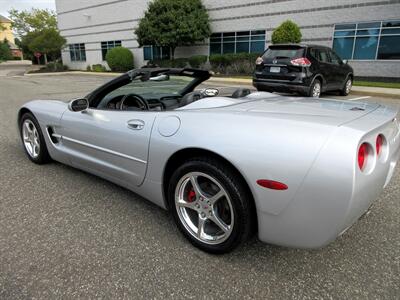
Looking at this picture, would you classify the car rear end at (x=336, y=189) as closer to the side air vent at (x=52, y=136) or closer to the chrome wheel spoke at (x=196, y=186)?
the chrome wheel spoke at (x=196, y=186)

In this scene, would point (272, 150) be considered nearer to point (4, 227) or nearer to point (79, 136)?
point (79, 136)

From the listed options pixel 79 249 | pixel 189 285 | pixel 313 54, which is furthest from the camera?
pixel 313 54

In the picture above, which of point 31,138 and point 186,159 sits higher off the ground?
point 186,159

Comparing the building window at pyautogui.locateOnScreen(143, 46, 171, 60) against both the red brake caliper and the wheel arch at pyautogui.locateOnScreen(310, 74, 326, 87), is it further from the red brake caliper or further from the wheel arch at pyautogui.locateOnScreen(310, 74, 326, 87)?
the red brake caliper

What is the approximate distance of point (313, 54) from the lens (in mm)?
9422

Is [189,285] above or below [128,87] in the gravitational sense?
below

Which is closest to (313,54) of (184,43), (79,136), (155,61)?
(79,136)

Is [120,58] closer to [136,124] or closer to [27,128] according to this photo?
[27,128]

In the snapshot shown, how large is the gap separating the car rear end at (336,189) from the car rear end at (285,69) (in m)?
7.47

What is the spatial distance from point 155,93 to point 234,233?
1.77 meters

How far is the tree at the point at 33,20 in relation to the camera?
5212 centimetres

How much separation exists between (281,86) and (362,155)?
7.95 metres

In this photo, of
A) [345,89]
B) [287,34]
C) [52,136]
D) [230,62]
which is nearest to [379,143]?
[52,136]

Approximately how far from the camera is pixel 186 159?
228 cm
